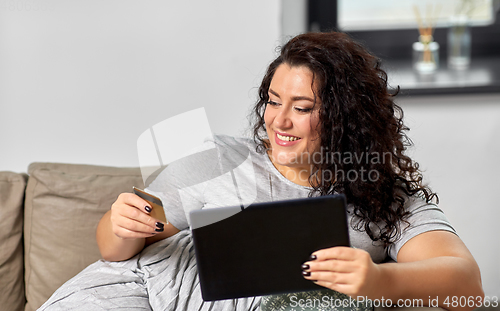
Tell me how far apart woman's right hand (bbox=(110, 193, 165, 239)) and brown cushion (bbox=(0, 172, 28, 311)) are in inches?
22.0

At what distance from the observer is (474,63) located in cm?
228

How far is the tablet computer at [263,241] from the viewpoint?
91 cm

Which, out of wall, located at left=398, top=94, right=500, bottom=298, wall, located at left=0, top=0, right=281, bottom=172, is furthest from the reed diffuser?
wall, located at left=0, top=0, right=281, bottom=172

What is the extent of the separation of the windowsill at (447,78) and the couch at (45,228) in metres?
1.16

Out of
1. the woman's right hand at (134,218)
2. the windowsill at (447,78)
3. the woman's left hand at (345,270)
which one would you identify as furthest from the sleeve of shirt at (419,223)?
the windowsill at (447,78)

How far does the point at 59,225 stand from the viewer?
1.47 meters

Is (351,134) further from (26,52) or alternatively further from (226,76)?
(26,52)

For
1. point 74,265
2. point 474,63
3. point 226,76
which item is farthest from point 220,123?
point 474,63

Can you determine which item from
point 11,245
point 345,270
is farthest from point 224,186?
point 11,245

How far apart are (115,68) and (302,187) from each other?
0.94 meters

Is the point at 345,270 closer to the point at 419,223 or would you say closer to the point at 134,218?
the point at 419,223

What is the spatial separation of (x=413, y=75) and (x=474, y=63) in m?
0.36
